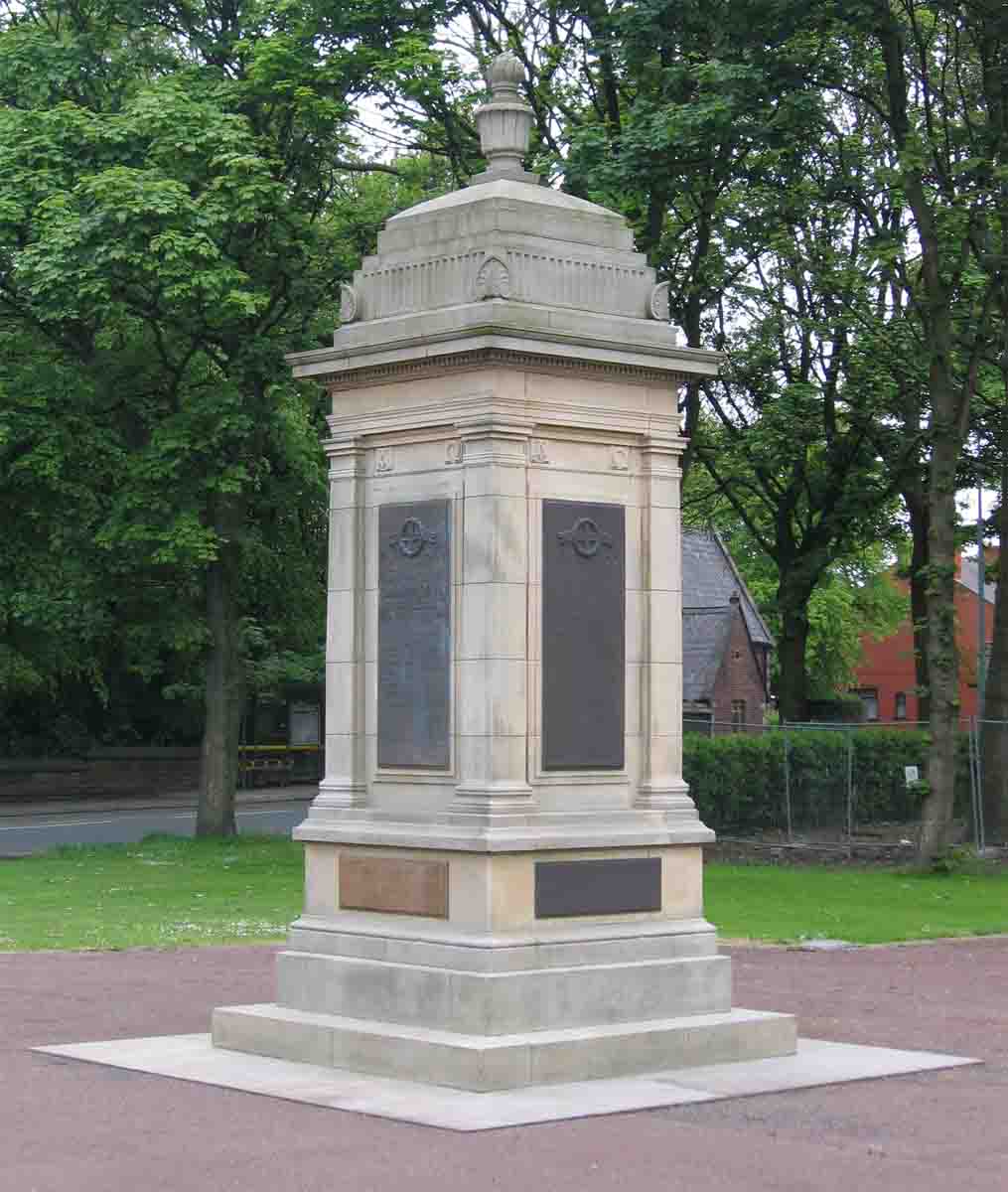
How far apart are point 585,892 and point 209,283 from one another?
62.3ft

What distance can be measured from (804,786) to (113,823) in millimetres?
17277

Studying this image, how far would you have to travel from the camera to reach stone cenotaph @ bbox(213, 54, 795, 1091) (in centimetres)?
1362

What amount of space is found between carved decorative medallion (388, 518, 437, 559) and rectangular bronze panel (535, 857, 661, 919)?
7.42ft

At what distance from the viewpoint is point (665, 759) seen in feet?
47.9

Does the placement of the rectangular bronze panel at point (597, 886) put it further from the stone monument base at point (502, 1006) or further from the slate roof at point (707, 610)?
the slate roof at point (707, 610)

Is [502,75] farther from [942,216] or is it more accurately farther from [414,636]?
[942,216]

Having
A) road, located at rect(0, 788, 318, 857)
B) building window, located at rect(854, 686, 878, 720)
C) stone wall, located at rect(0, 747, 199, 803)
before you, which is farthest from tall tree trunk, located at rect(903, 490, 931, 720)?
building window, located at rect(854, 686, 878, 720)

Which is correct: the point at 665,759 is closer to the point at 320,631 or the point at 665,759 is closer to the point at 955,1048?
the point at 955,1048

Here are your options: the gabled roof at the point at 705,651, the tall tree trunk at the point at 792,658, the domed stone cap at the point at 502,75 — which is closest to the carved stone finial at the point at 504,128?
the domed stone cap at the point at 502,75

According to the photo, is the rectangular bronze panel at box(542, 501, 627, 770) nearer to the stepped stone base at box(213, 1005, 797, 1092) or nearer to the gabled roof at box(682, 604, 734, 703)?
the stepped stone base at box(213, 1005, 797, 1092)

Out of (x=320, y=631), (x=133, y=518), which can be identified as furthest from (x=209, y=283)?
(x=320, y=631)

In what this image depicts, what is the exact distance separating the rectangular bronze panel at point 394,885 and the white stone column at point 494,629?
54cm

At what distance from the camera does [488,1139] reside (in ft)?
36.8

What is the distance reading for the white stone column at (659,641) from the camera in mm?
14523
